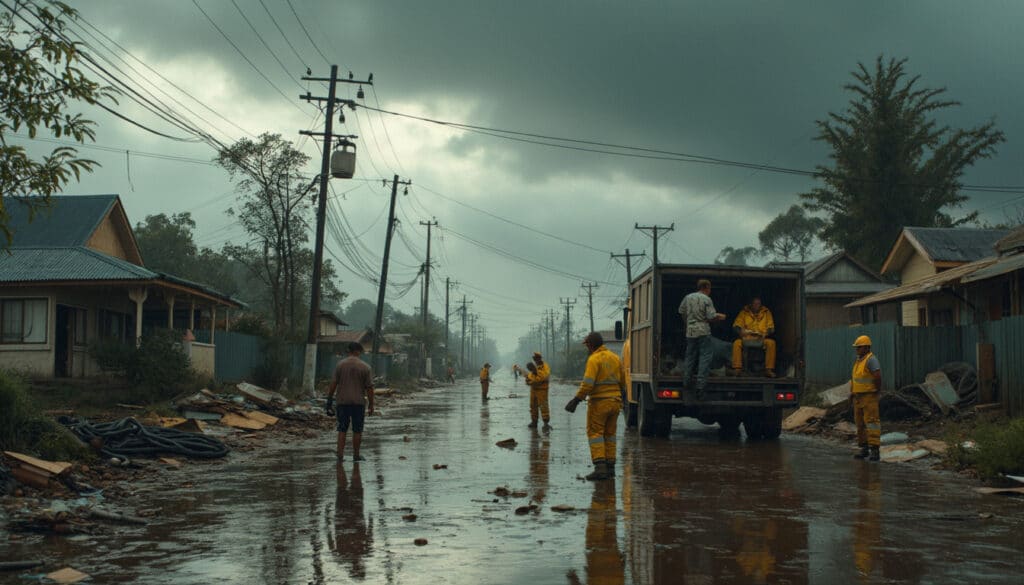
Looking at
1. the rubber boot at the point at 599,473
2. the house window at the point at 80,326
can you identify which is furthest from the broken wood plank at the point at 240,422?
the house window at the point at 80,326

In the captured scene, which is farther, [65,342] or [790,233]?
[790,233]

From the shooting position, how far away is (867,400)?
46.9 feet

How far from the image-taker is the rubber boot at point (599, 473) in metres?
11.1

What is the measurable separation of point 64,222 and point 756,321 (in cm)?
2364

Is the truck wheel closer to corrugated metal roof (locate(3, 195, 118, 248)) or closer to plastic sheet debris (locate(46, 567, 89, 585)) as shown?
plastic sheet debris (locate(46, 567, 89, 585))

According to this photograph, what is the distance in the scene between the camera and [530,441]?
1720 cm

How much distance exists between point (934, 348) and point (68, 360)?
23241 millimetres

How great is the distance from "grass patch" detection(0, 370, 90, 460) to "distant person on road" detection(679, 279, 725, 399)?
9340 mm

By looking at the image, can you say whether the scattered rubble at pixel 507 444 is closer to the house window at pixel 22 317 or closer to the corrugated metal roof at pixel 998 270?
the corrugated metal roof at pixel 998 270

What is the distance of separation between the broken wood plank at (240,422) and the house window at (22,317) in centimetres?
899

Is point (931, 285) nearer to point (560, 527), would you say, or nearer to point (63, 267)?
point (560, 527)

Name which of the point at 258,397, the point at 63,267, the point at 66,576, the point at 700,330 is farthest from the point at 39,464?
the point at 63,267

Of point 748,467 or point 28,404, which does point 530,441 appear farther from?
point 28,404

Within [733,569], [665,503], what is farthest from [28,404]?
[733,569]
